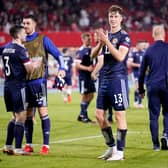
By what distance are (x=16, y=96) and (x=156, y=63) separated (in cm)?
258

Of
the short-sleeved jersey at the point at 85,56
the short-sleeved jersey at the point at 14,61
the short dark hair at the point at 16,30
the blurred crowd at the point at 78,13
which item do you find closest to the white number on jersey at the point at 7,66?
the short-sleeved jersey at the point at 14,61

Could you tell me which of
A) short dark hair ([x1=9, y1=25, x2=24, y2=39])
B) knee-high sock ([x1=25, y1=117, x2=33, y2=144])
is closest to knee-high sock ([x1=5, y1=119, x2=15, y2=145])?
knee-high sock ([x1=25, y1=117, x2=33, y2=144])

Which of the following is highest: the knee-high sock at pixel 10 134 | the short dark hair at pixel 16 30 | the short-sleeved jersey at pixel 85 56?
the short dark hair at pixel 16 30

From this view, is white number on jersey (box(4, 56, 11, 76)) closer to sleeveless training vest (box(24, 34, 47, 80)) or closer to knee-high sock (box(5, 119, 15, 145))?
sleeveless training vest (box(24, 34, 47, 80))

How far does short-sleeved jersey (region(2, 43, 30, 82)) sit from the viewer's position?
11148mm

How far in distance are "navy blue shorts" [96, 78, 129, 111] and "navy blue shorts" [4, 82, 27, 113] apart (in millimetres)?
1412

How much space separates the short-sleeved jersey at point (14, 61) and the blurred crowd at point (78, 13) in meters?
28.5

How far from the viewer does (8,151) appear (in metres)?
11.4

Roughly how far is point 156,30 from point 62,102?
14.1m

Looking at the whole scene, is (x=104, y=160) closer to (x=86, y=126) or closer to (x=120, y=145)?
(x=120, y=145)

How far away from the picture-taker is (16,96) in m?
11.2

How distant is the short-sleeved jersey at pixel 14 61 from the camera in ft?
36.6

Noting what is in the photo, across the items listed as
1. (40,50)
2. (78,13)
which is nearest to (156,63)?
(40,50)

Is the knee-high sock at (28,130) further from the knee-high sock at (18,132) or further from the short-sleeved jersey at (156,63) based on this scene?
the short-sleeved jersey at (156,63)
